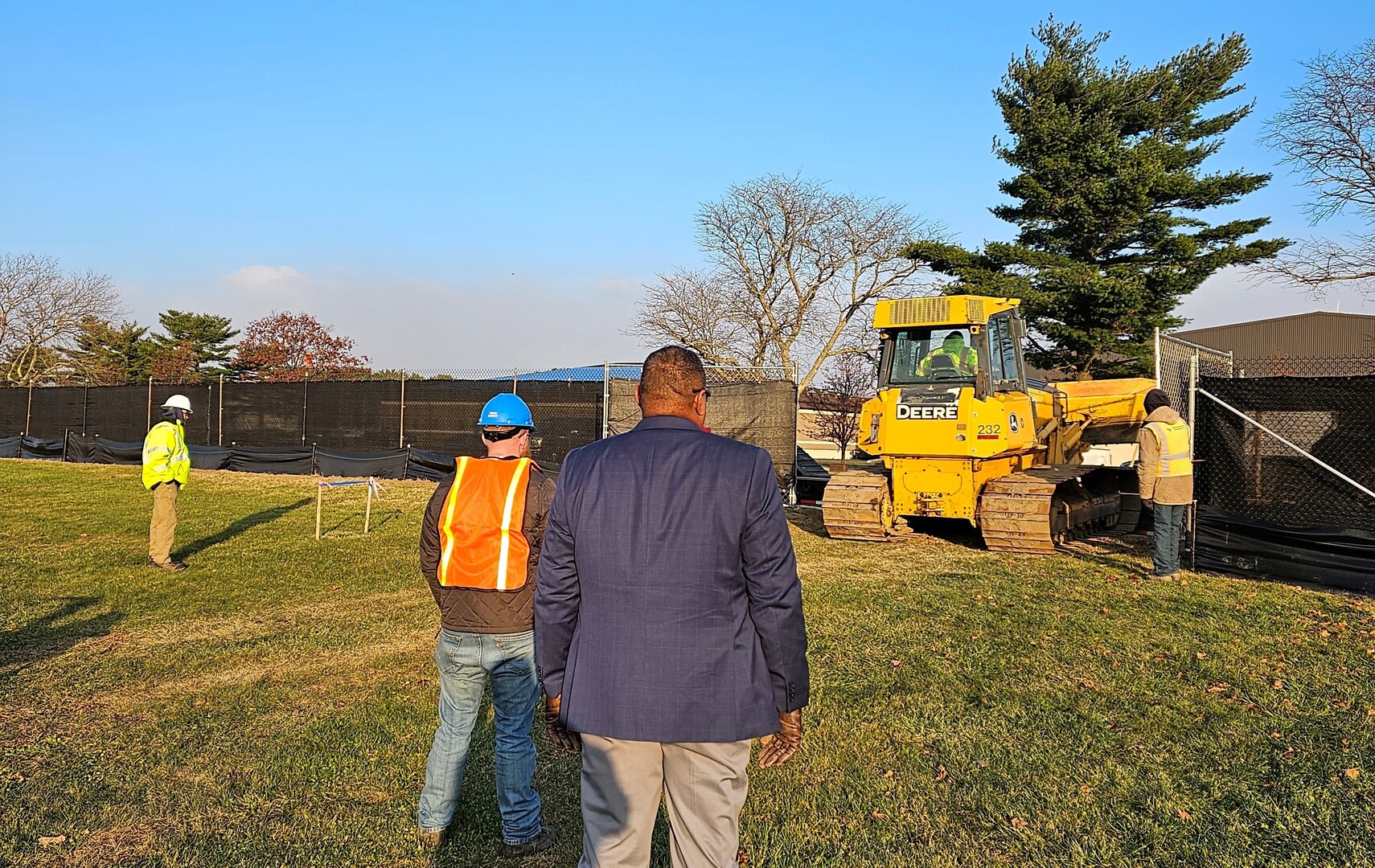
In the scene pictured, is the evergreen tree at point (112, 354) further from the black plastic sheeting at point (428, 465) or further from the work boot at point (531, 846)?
the work boot at point (531, 846)

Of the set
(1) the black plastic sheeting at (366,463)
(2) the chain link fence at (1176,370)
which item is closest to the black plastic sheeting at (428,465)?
(1) the black plastic sheeting at (366,463)

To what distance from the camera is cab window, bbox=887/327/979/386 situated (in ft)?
37.6

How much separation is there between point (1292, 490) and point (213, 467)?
22.4 metres

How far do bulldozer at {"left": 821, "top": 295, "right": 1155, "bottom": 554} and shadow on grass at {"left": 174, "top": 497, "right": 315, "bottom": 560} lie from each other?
313 inches

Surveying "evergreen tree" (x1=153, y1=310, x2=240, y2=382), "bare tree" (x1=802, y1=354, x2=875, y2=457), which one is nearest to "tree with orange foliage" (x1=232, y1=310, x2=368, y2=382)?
"evergreen tree" (x1=153, y1=310, x2=240, y2=382)

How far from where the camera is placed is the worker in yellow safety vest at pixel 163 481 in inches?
373

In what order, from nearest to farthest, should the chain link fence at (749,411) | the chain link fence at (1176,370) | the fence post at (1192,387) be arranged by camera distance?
the fence post at (1192,387), the chain link fence at (1176,370), the chain link fence at (749,411)

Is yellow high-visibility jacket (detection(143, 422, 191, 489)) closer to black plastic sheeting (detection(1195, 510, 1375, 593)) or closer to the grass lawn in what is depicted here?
the grass lawn

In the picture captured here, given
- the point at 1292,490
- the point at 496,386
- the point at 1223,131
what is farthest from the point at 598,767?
the point at 1223,131

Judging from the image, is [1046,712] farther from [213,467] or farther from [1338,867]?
[213,467]

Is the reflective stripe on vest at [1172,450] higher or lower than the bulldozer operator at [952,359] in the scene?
lower

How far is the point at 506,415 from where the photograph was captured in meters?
3.69

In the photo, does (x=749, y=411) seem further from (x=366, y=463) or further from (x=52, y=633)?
(x=52, y=633)

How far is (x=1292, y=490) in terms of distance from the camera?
29.0ft
